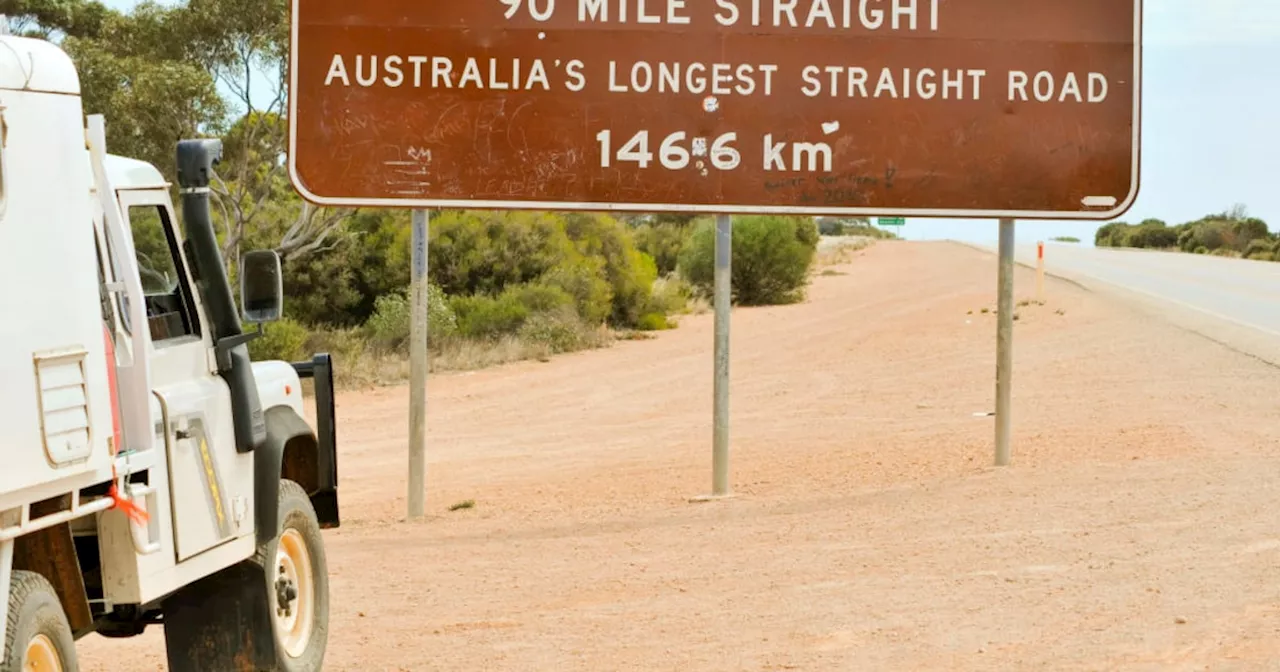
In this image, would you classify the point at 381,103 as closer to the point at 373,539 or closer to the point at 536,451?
the point at 373,539

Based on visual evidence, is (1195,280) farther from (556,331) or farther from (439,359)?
(439,359)

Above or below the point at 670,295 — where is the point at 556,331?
below

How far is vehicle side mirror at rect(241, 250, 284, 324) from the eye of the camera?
6.77m

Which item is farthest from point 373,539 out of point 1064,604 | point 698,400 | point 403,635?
point 698,400

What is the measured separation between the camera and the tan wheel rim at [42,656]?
525cm

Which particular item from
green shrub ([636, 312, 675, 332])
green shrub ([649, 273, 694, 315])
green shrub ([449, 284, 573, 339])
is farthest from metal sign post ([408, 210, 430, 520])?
green shrub ([649, 273, 694, 315])

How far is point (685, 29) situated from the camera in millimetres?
13578

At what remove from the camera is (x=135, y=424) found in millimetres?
5918

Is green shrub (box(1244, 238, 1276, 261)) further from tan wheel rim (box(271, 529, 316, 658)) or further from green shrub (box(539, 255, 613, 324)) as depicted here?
tan wheel rim (box(271, 529, 316, 658))

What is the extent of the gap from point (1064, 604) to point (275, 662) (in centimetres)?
423

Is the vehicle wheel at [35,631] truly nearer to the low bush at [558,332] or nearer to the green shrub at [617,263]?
the low bush at [558,332]

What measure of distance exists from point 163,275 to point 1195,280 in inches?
1633

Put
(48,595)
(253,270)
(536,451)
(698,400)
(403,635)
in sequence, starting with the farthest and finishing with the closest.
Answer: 1. (698,400)
2. (536,451)
3. (403,635)
4. (253,270)
5. (48,595)

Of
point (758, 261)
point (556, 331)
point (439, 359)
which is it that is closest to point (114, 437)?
point (439, 359)
